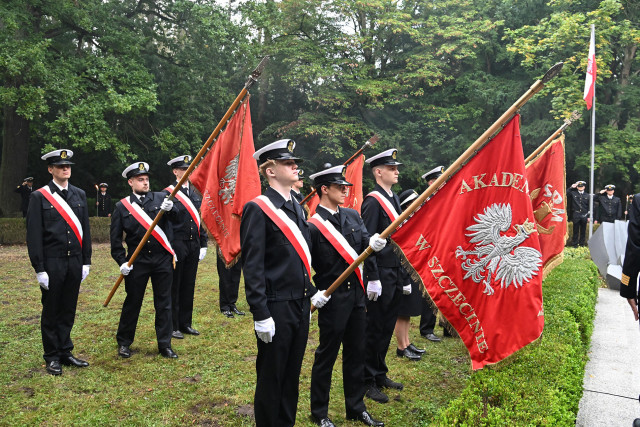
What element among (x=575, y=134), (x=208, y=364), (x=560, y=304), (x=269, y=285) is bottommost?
(x=208, y=364)

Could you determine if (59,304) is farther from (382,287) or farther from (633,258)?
(633,258)

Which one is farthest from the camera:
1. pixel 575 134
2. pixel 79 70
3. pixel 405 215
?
pixel 575 134

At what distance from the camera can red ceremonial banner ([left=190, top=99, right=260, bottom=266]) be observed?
5539mm

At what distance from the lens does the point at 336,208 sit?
4656 millimetres

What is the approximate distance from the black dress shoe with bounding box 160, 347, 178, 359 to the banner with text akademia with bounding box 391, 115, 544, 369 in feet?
11.4

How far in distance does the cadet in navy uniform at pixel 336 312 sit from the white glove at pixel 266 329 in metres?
0.91

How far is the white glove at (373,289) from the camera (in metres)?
4.81

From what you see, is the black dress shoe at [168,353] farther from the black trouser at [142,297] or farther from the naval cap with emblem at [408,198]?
the naval cap with emblem at [408,198]

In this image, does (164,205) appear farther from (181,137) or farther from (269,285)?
(181,137)

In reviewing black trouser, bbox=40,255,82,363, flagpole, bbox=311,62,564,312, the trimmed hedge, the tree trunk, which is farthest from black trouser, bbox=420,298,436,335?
the tree trunk

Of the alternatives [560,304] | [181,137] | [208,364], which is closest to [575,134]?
[181,137]

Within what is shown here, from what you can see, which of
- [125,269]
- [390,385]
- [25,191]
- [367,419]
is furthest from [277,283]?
[25,191]

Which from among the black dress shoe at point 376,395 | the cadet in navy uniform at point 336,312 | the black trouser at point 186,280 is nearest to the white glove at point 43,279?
the black trouser at point 186,280

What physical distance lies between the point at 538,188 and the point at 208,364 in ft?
15.1
